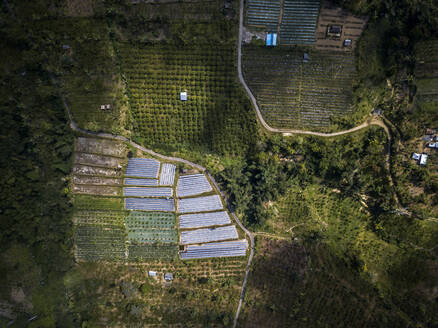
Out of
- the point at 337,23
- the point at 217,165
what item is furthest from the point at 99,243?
the point at 337,23

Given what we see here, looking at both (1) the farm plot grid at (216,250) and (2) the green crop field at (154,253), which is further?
(2) the green crop field at (154,253)

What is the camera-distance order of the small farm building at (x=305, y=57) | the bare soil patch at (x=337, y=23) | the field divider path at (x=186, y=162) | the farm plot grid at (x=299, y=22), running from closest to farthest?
1. the farm plot grid at (x=299, y=22)
2. the bare soil patch at (x=337, y=23)
3. the small farm building at (x=305, y=57)
4. the field divider path at (x=186, y=162)

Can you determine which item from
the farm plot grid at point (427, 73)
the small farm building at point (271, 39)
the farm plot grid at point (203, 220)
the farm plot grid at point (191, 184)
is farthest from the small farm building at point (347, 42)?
the farm plot grid at point (203, 220)

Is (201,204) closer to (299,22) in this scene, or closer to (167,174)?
(167,174)

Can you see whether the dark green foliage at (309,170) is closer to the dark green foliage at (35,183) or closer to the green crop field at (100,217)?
the green crop field at (100,217)

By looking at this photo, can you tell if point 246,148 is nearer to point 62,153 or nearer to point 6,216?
point 62,153

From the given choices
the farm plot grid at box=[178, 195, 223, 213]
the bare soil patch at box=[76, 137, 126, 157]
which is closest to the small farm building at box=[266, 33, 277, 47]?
the farm plot grid at box=[178, 195, 223, 213]

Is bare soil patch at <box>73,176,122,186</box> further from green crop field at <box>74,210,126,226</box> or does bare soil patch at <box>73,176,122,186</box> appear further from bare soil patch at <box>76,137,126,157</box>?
green crop field at <box>74,210,126,226</box>
